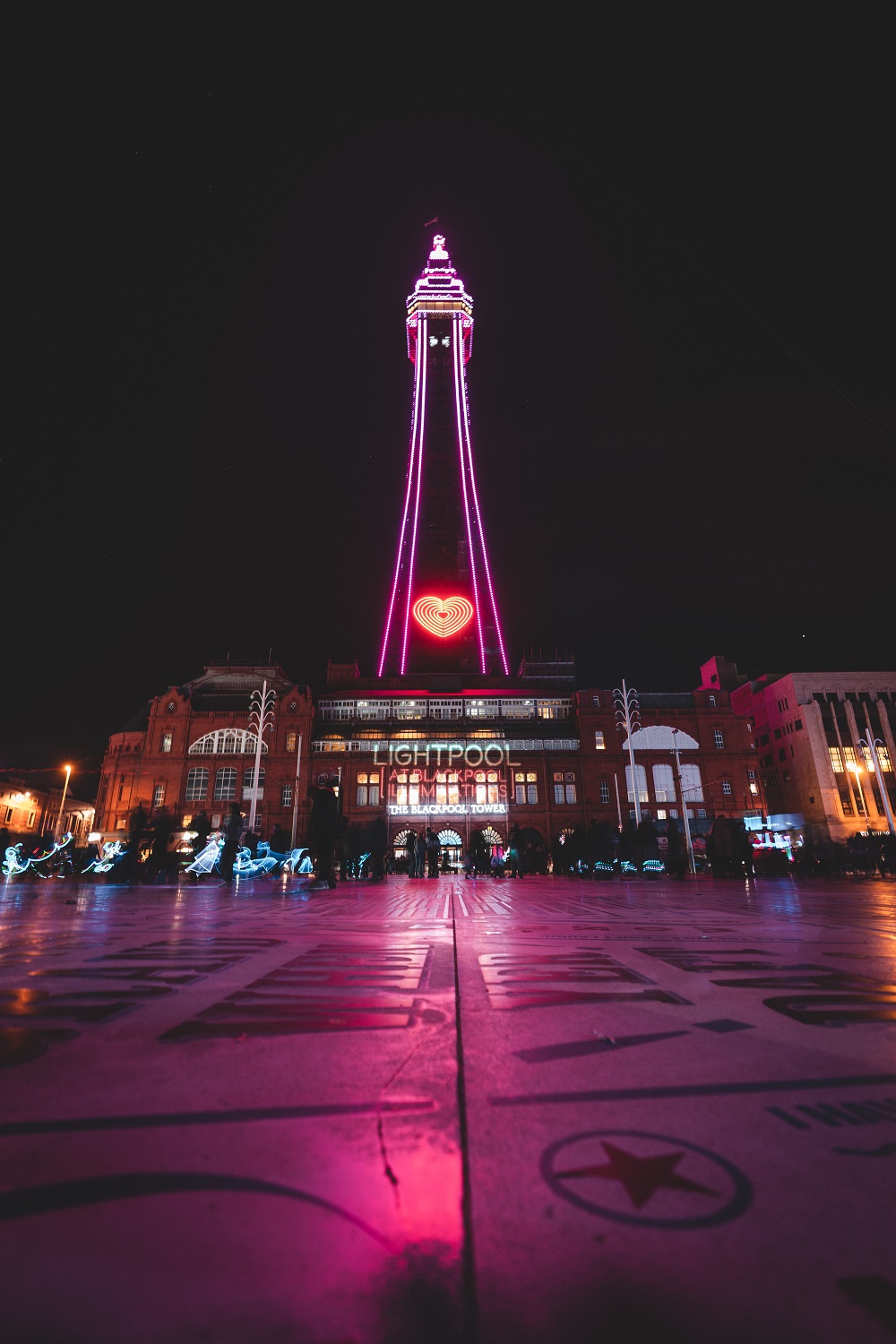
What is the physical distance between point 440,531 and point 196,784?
33794 millimetres

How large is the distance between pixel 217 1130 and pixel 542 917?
5.31 metres

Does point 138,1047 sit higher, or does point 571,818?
point 571,818

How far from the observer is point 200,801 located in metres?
49.3

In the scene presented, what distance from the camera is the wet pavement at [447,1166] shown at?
620 millimetres

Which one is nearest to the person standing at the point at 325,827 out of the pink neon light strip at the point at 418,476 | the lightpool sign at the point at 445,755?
the lightpool sign at the point at 445,755

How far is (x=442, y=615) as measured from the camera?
2329 inches

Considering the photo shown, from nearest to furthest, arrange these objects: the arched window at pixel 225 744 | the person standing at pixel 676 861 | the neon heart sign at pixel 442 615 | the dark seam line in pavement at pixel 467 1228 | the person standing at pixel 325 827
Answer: the dark seam line in pavement at pixel 467 1228 → the person standing at pixel 325 827 → the person standing at pixel 676 861 → the arched window at pixel 225 744 → the neon heart sign at pixel 442 615

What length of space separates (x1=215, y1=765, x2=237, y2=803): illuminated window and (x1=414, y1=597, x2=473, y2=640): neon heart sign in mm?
22098

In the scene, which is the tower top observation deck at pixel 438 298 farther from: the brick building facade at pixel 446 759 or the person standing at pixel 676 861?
the person standing at pixel 676 861

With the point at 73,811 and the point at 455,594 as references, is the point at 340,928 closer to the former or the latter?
the point at 455,594

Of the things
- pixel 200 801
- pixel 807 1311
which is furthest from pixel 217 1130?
pixel 200 801

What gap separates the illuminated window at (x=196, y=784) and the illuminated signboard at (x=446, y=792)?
15.6 meters

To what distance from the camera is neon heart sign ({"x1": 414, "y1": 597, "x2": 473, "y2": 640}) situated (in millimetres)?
58781

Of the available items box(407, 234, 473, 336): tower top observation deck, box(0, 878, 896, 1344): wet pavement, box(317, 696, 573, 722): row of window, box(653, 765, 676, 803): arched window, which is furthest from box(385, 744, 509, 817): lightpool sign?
box(407, 234, 473, 336): tower top observation deck
